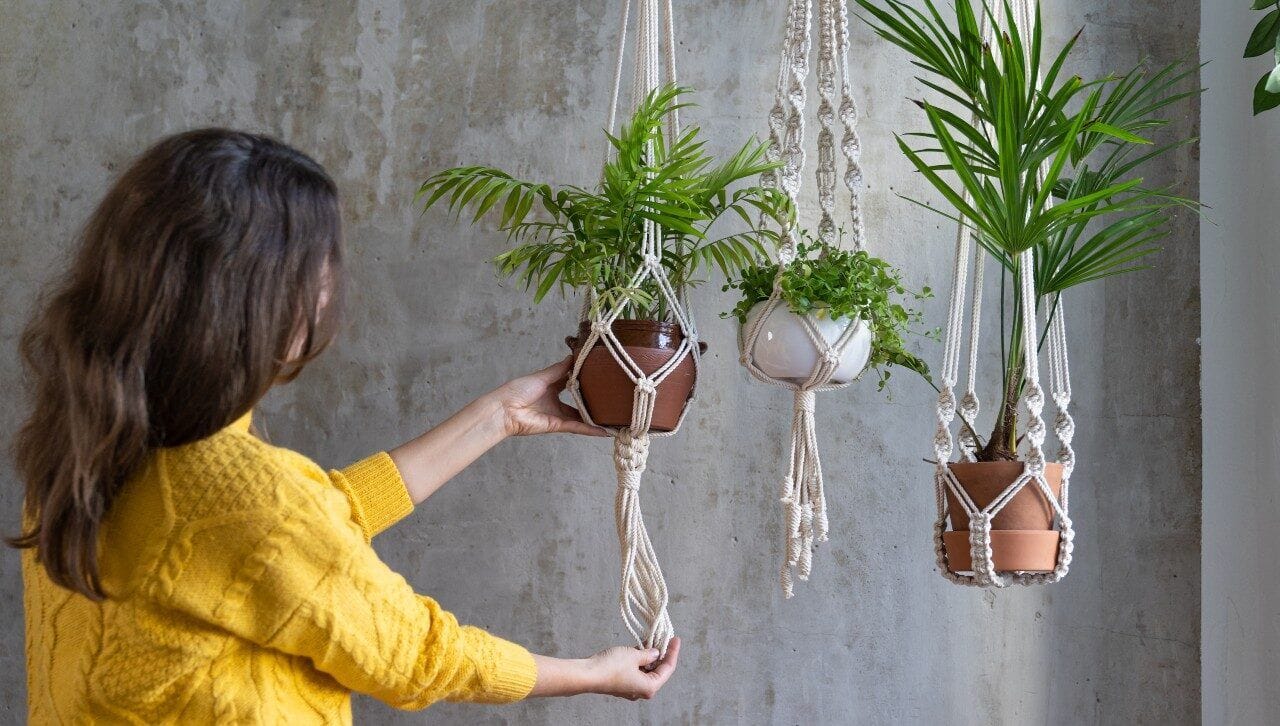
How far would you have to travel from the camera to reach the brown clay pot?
161 cm

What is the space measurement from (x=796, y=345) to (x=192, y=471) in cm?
90

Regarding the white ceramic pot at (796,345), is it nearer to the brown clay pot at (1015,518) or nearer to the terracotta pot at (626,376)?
the terracotta pot at (626,376)

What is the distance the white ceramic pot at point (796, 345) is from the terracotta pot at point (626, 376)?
0.41ft

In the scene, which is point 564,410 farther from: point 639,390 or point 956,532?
point 956,532

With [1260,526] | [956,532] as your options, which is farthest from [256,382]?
[1260,526]

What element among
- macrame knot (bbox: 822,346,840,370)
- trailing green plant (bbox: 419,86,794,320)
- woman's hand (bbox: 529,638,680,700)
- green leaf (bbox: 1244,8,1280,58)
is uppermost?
green leaf (bbox: 1244,8,1280,58)

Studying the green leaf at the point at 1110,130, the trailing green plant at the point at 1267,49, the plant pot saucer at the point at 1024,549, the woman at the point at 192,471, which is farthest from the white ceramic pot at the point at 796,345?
the trailing green plant at the point at 1267,49

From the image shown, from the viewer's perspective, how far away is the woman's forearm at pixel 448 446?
1.64m

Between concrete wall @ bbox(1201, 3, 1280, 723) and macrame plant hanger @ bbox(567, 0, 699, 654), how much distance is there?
1242 millimetres

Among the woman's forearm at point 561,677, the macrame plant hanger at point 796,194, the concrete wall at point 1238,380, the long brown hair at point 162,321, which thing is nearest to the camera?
the long brown hair at point 162,321

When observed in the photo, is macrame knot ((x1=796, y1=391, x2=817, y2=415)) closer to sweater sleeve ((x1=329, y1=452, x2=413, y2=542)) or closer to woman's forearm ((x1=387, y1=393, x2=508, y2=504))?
woman's forearm ((x1=387, y1=393, x2=508, y2=504))

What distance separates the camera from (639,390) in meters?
1.59

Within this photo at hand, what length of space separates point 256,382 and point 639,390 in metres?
0.63

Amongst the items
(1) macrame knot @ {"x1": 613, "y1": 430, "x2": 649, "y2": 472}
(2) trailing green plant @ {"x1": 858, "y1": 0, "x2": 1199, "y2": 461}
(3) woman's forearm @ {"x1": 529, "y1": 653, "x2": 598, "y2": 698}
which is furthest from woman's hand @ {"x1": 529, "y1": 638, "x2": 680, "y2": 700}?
(2) trailing green plant @ {"x1": 858, "y1": 0, "x2": 1199, "y2": 461}
